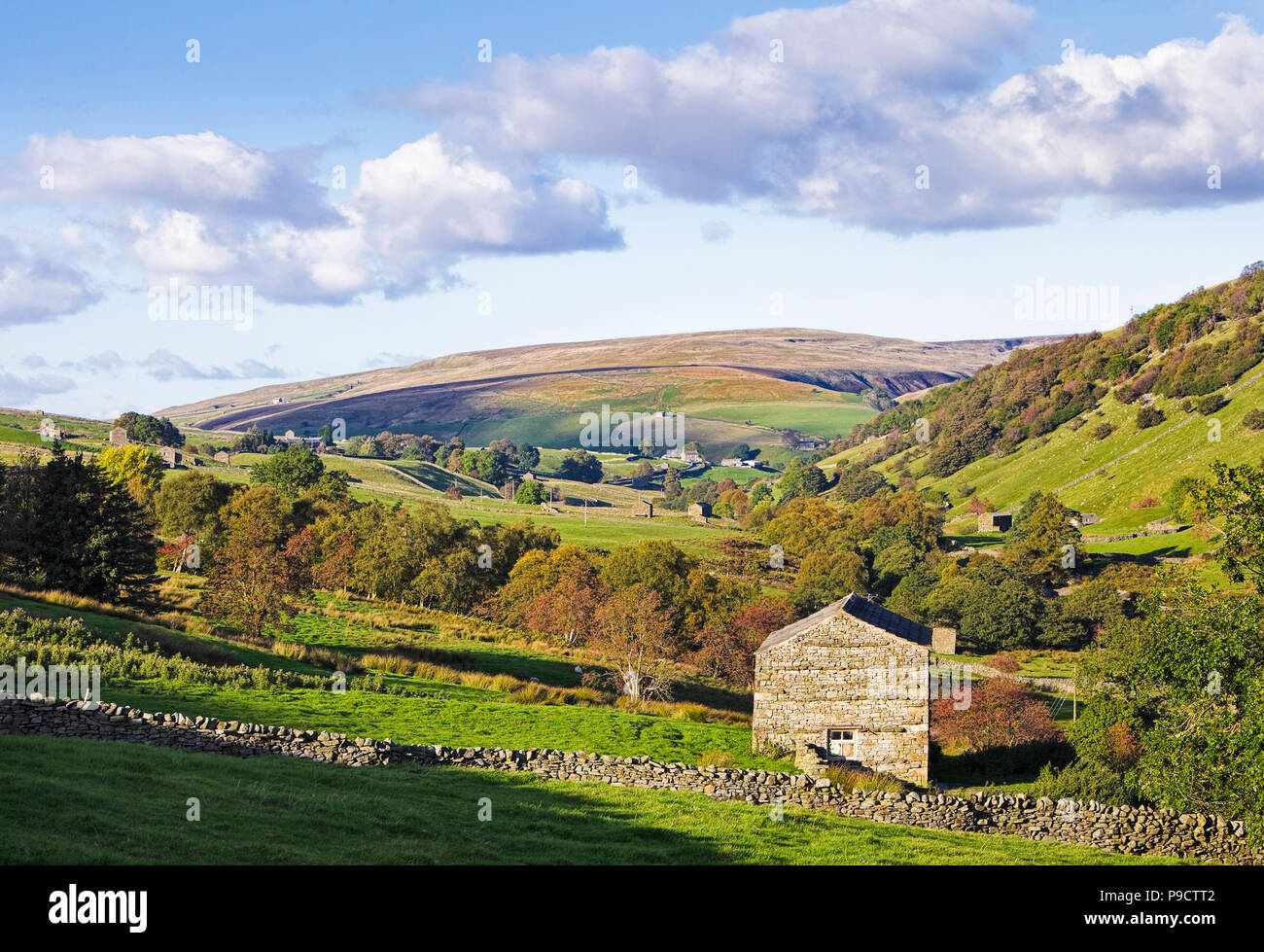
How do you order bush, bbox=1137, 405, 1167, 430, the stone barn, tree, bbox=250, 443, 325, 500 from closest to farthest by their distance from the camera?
the stone barn < tree, bbox=250, 443, 325, 500 < bush, bbox=1137, 405, 1167, 430

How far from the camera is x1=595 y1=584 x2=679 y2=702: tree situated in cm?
5359

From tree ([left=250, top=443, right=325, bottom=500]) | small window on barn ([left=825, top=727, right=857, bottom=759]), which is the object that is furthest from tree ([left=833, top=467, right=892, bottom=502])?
small window on barn ([left=825, top=727, right=857, bottom=759])

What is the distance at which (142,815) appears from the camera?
16.2 m

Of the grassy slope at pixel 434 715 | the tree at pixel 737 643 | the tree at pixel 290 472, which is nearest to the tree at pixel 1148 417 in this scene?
the tree at pixel 737 643

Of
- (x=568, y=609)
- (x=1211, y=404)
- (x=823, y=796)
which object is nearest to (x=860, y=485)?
(x=1211, y=404)

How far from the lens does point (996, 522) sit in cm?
13575

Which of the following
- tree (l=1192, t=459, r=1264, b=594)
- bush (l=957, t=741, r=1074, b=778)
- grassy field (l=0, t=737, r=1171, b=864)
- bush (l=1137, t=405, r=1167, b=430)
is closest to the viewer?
grassy field (l=0, t=737, r=1171, b=864)

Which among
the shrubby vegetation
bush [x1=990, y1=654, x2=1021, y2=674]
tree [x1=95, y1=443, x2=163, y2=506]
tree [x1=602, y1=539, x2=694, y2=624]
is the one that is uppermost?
the shrubby vegetation

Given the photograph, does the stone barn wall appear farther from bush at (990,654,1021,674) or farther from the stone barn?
bush at (990,654,1021,674)

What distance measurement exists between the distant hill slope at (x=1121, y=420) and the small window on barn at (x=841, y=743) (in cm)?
8875

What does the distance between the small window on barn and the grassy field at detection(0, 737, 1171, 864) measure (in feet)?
28.0

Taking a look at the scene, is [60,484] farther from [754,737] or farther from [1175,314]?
[1175,314]

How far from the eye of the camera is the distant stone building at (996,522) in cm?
13502

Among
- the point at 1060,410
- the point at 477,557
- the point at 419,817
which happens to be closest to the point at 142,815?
the point at 419,817
